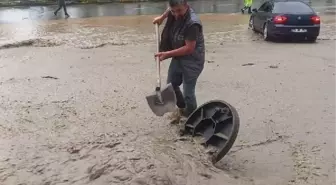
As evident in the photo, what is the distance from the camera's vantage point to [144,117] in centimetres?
660

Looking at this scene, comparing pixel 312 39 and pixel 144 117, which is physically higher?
pixel 144 117

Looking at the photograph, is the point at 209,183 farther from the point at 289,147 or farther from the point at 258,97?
the point at 258,97

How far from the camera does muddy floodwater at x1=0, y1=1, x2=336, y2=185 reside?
4.50m

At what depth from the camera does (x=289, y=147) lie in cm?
557

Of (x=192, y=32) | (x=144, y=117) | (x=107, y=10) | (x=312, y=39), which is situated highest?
(x=192, y=32)

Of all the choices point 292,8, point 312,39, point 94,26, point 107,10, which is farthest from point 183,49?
point 107,10

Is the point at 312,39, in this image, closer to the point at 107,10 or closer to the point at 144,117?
the point at 144,117

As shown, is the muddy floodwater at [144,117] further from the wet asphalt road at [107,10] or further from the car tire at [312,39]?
the wet asphalt road at [107,10]

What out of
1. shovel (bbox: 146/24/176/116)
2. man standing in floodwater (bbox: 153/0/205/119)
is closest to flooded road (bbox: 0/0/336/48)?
man standing in floodwater (bbox: 153/0/205/119)

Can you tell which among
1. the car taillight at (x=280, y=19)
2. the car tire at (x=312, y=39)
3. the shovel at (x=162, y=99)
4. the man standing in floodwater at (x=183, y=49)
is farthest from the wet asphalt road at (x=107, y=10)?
the shovel at (x=162, y=99)

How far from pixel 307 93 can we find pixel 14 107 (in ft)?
16.3

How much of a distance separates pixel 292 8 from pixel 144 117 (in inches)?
397

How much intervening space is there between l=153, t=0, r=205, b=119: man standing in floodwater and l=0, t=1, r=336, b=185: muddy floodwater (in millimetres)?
443

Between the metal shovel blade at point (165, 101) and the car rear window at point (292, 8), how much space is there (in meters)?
10.4
